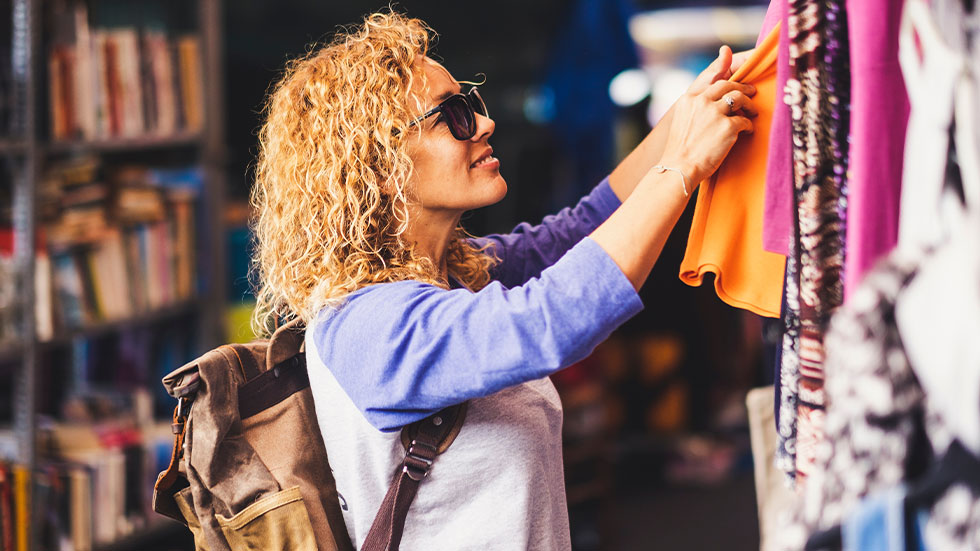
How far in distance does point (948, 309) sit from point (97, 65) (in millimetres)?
2701

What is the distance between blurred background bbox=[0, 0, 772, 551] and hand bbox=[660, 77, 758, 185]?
1.90 feet

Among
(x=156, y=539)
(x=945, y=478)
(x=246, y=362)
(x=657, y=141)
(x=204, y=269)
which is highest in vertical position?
(x=657, y=141)

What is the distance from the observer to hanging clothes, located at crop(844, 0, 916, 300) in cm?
90

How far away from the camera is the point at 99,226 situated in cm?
284

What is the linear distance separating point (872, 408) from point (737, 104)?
22.9 inches

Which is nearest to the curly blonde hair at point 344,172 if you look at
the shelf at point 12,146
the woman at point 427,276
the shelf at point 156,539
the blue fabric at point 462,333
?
the woman at point 427,276

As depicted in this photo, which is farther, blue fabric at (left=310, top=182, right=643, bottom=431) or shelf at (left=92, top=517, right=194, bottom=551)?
shelf at (left=92, top=517, right=194, bottom=551)

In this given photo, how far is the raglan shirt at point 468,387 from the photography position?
3.68 feet

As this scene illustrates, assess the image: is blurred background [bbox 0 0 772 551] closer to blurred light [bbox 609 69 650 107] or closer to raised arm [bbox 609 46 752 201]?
blurred light [bbox 609 69 650 107]

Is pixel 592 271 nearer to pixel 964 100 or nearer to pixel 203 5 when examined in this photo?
pixel 964 100

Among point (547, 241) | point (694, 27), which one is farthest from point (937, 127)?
point (694, 27)

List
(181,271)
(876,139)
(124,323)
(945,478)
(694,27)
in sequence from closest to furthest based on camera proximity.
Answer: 1. (945,478)
2. (876,139)
3. (124,323)
4. (181,271)
5. (694,27)

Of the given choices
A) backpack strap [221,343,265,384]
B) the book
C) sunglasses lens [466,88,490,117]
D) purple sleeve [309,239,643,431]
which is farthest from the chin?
the book

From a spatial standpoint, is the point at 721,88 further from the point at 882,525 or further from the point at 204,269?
the point at 204,269
